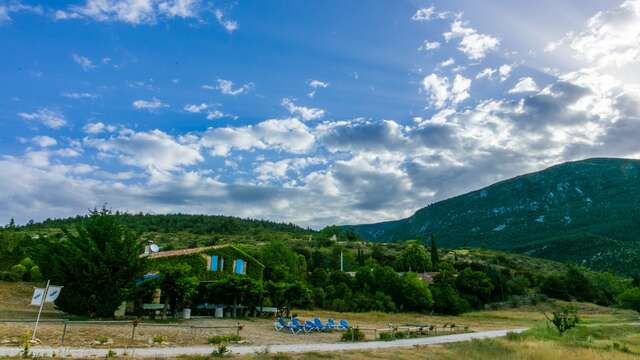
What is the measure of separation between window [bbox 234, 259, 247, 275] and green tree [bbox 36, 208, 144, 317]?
12.5 m

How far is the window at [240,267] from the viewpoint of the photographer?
37266 mm

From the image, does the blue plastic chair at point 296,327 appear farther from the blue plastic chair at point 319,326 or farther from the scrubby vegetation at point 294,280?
the scrubby vegetation at point 294,280

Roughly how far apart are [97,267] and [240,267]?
14968 mm

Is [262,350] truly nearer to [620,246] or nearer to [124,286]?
[124,286]

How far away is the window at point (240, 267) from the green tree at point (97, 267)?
12520mm

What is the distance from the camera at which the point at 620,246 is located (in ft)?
379

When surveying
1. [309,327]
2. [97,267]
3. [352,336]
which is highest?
[97,267]

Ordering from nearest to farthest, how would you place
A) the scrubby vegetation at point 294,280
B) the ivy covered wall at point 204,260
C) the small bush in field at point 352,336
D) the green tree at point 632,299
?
1. the small bush in field at point 352,336
2. the scrubby vegetation at point 294,280
3. the ivy covered wall at point 204,260
4. the green tree at point 632,299

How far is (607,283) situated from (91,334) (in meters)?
80.1

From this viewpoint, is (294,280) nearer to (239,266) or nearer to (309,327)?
(239,266)

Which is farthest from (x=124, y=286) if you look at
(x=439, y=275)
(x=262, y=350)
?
(x=439, y=275)

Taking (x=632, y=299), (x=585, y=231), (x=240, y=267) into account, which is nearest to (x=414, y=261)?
(x=632, y=299)

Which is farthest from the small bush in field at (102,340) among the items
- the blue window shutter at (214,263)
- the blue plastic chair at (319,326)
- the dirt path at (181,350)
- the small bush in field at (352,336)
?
the blue window shutter at (214,263)

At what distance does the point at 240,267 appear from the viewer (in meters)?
37.8
